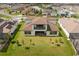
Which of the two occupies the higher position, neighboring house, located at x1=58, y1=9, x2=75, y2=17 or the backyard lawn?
neighboring house, located at x1=58, y1=9, x2=75, y2=17

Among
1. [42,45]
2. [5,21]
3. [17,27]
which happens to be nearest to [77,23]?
[42,45]

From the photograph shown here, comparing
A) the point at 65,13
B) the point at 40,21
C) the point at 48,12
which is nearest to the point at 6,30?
the point at 40,21

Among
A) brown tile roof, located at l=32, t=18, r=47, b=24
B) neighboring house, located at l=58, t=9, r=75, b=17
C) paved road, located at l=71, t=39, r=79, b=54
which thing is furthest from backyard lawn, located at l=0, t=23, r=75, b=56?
neighboring house, located at l=58, t=9, r=75, b=17

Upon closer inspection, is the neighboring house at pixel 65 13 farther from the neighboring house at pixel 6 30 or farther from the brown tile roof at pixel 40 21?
the neighboring house at pixel 6 30

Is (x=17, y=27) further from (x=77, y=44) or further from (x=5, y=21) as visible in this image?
(x=77, y=44)

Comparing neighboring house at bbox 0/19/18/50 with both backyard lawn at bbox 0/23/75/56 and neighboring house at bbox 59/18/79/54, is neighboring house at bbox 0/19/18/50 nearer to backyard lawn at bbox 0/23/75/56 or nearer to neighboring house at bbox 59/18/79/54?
backyard lawn at bbox 0/23/75/56

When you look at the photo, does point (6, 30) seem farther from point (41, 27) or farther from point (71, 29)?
point (71, 29)

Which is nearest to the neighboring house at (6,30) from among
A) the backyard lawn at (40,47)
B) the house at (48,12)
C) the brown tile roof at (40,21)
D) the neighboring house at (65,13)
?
the backyard lawn at (40,47)
